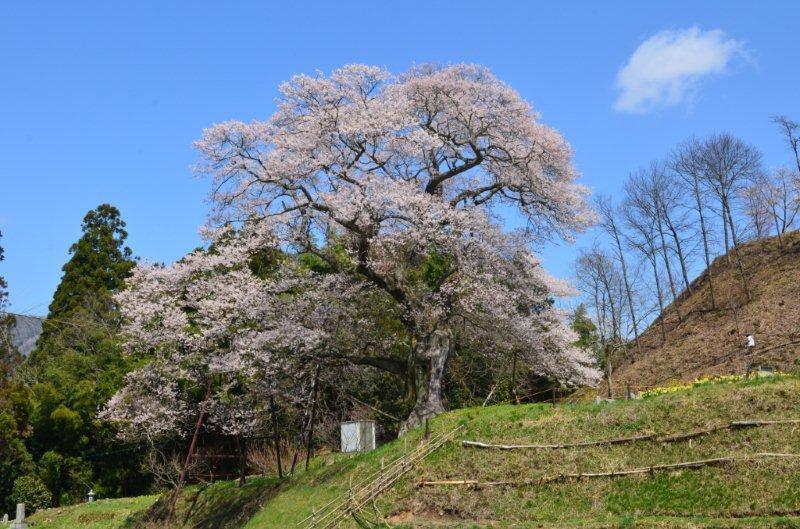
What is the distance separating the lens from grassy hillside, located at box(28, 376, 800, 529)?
13086mm

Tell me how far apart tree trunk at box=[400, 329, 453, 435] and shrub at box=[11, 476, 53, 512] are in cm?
2034

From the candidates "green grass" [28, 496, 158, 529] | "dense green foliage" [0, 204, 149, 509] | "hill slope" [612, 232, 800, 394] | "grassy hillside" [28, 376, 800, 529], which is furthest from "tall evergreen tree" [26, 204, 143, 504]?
"hill slope" [612, 232, 800, 394]

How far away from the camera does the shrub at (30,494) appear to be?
34281 mm

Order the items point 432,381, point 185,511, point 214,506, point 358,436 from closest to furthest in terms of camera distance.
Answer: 1. point 432,381
2. point 358,436
3. point 214,506
4. point 185,511

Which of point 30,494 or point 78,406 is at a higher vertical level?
point 78,406

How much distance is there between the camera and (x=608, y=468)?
15133 mm

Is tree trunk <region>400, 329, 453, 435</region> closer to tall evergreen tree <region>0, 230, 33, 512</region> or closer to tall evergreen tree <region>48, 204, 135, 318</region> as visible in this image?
tall evergreen tree <region>0, 230, 33, 512</region>

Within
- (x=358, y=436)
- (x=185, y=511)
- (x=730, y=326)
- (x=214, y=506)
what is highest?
(x=730, y=326)

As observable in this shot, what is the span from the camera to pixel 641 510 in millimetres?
13555

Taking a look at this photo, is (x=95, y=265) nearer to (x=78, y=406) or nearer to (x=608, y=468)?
(x=78, y=406)

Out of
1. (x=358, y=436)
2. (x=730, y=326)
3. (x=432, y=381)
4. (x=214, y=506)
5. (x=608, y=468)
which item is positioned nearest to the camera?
(x=608, y=468)

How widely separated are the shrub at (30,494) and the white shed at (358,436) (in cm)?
1734

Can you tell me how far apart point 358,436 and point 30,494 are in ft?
59.9

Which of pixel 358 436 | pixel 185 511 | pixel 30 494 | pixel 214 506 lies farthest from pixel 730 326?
pixel 30 494
